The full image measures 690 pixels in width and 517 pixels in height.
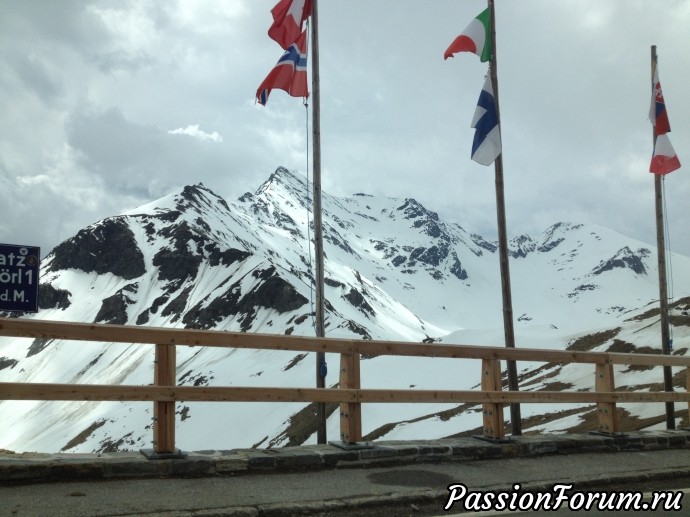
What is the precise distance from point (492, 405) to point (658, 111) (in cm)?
1283

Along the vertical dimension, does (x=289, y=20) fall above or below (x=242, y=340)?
above

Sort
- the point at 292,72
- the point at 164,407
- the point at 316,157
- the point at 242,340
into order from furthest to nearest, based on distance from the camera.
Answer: the point at 292,72
the point at 316,157
the point at 242,340
the point at 164,407

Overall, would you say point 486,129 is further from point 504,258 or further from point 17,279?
point 17,279

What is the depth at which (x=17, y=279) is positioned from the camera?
7.47m

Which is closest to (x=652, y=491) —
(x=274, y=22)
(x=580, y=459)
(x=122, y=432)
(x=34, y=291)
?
(x=580, y=459)

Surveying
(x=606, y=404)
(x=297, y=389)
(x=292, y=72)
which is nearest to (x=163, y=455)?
(x=297, y=389)

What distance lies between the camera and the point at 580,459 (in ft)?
33.5

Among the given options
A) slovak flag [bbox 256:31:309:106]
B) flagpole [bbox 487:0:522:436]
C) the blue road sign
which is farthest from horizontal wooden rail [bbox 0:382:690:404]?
slovak flag [bbox 256:31:309:106]

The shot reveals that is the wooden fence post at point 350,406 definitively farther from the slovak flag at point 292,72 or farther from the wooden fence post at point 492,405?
the slovak flag at point 292,72

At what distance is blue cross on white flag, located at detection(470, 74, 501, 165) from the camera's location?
14227mm

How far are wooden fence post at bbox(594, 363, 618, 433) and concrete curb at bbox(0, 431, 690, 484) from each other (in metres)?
0.24

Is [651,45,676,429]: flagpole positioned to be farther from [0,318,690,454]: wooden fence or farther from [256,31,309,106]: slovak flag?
[256,31,309,106]: slovak flag

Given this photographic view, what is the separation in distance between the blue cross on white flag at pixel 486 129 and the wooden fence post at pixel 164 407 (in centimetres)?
856

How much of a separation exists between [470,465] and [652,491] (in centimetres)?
231
